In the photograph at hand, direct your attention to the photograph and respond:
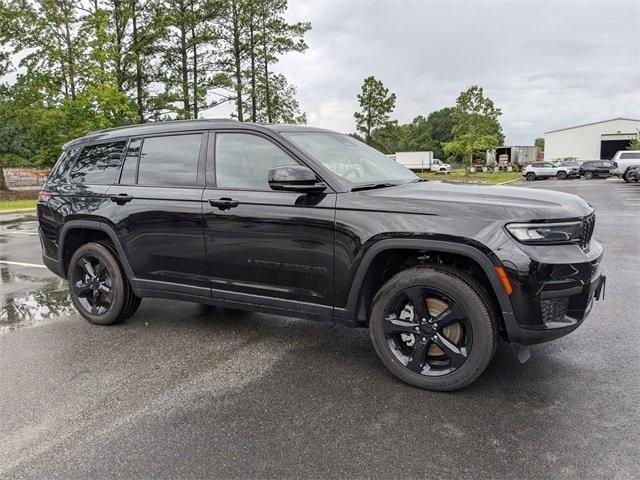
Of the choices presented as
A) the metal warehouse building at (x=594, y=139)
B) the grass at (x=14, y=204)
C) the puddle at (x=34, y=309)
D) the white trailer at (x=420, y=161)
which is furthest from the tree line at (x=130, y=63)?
the metal warehouse building at (x=594, y=139)

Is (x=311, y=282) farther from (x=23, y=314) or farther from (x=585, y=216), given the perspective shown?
(x=23, y=314)

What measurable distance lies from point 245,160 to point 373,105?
49.9 metres

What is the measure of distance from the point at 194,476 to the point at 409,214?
197 cm

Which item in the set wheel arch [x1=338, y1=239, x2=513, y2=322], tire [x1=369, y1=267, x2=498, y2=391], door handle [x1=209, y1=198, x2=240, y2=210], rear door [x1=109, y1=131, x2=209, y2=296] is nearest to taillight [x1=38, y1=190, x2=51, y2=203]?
rear door [x1=109, y1=131, x2=209, y2=296]

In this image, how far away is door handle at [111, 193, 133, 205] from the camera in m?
4.27

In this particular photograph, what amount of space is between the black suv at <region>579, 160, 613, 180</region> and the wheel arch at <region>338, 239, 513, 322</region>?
131 feet

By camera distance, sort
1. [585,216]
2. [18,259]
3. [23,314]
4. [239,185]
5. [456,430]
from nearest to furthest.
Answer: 1. [456,430]
2. [585,216]
3. [239,185]
4. [23,314]
5. [18,259]

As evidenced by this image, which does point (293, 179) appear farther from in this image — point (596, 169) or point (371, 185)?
point (596, 169)

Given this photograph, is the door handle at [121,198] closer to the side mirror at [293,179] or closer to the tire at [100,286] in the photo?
the tire at [100,286]

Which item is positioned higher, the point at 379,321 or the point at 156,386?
the point at 379,321

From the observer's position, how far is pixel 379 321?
3.30 m

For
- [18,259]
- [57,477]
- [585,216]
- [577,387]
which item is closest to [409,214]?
[585,216]

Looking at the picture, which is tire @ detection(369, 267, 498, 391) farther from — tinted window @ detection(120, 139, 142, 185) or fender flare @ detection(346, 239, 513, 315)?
tinted window @ detection(120, 139, 142, 185)

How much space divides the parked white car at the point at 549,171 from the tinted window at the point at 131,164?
39494 millimetres
